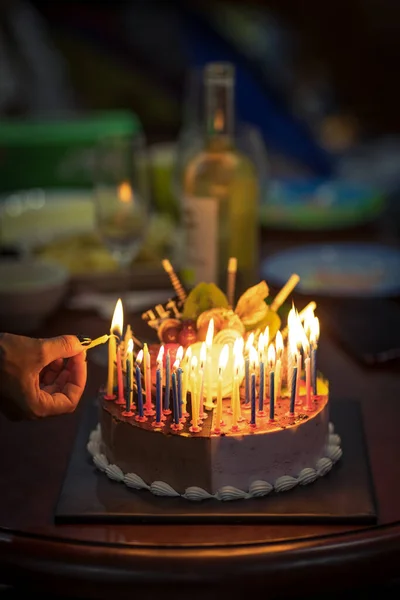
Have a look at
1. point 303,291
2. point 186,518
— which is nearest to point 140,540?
point 186,518

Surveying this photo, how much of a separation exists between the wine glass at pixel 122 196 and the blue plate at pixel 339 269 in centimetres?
32

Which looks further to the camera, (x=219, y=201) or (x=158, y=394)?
(x=219, y=201)

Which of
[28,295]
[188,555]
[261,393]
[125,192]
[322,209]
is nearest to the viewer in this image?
[188,555]

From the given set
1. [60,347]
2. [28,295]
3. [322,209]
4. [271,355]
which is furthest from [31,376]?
[322,209]

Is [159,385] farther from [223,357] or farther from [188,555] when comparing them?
[188,555]

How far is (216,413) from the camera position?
36.6 inches

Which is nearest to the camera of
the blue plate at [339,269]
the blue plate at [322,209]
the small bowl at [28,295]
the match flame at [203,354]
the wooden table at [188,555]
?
the wooden table at [188,555]

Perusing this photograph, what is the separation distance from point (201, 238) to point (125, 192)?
167mm

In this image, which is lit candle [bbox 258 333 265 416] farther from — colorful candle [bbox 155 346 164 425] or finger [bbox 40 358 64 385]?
finger [bbox 40 358 64 385]

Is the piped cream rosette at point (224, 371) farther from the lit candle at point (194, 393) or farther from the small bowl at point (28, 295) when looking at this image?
the small bowl at point (28, 295)

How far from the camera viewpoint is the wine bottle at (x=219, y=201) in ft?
Result: 5.02

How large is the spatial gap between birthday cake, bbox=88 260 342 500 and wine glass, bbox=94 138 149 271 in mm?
518

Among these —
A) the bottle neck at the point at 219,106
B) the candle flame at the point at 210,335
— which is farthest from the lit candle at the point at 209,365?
the bottle neck at the point at 219,106

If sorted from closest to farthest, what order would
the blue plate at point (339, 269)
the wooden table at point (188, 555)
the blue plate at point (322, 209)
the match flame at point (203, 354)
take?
the wooden table at point (188, 555), the match flame at point (203, 354), the blue plate at point (339, 269), the blue plate at point (322, 209)
